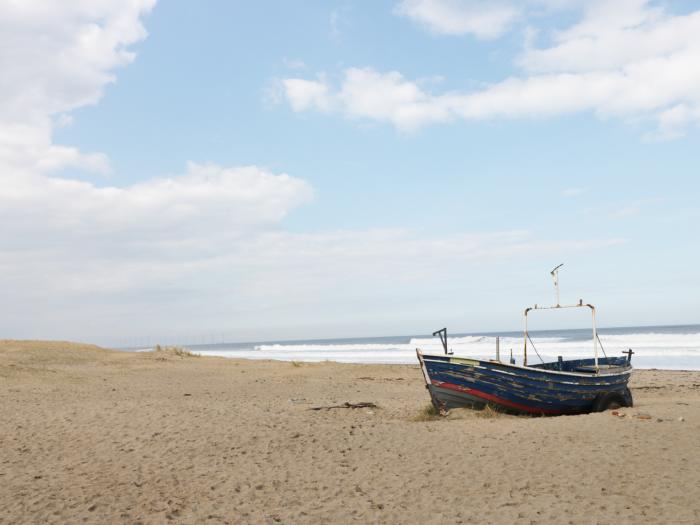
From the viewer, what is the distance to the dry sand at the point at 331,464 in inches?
282

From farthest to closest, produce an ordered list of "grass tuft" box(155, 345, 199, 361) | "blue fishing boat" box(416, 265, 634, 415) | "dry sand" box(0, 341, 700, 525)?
"grass tuft" box(155, 345, 199, 361) < "blue fishing boat" box(416, 265, 634, 415) < "dry sand" box(0, 341, 700, 525)

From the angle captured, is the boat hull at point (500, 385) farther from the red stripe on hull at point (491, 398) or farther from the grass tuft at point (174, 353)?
the grass tuft at point (174, 353)

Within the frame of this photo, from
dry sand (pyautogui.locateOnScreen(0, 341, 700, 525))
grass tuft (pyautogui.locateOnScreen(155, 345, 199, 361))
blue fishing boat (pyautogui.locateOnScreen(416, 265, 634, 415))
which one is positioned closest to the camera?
dry sand (pyautogui.locateOnScreen(0, 341, 700, 525))

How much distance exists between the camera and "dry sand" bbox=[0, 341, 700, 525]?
716 centimetres

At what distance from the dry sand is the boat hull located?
522 millimetres

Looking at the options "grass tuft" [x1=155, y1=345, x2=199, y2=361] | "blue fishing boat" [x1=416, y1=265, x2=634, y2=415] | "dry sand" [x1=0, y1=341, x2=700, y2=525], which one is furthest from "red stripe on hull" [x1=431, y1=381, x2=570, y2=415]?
"grass tuft" [x1=155, y1=345, x2=199, y2=361]

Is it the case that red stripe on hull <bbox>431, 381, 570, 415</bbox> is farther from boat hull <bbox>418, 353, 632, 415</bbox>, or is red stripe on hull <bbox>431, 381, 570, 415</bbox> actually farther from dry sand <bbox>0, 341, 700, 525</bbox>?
dry sand <bbox>0, 341, 700, 525</bbox>

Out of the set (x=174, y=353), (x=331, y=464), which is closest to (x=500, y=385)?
(x=331, y=464)

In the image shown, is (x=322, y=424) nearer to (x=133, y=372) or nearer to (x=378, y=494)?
(x=378, y=494)

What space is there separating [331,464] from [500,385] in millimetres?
5381

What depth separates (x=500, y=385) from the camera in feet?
43.7

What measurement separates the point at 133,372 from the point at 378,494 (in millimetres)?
19850

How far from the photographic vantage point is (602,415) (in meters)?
13.2

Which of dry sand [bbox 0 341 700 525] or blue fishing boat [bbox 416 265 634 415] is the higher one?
blue fishing boat [bbox 416 265 634 415]
